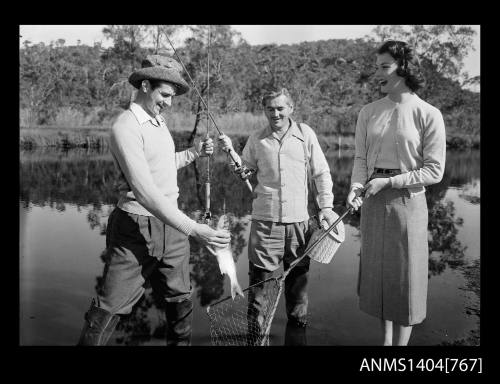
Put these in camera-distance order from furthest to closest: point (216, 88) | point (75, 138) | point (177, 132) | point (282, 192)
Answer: point (216, 88)
point (177, 132)
point (75, 138)
point (282, 192)

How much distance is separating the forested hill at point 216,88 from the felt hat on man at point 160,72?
1010 inches

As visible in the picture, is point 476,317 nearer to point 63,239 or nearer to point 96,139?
point 63,239

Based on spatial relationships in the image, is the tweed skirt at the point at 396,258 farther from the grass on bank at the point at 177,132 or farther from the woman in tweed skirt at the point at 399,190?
the grass on bank at the point at 177,132

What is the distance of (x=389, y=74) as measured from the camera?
3449 millimetres

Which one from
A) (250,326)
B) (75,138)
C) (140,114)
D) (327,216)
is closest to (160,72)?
(140,114)

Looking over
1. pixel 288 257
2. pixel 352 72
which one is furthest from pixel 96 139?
pixel 352 72

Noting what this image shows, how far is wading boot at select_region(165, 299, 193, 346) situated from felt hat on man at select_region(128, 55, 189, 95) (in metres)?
1.41

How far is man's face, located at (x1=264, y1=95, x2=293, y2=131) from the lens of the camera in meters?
4.01

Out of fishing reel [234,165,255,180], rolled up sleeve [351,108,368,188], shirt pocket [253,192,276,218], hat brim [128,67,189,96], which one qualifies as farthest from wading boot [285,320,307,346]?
hat brim [128,67,189,96]

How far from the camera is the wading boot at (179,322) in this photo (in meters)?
3.49

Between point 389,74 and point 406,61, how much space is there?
0.13 m

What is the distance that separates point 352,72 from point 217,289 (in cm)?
5452

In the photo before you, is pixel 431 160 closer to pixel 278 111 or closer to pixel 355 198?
pixel 355 198

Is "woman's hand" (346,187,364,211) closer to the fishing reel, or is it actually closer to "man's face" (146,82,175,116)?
the fishing reel
